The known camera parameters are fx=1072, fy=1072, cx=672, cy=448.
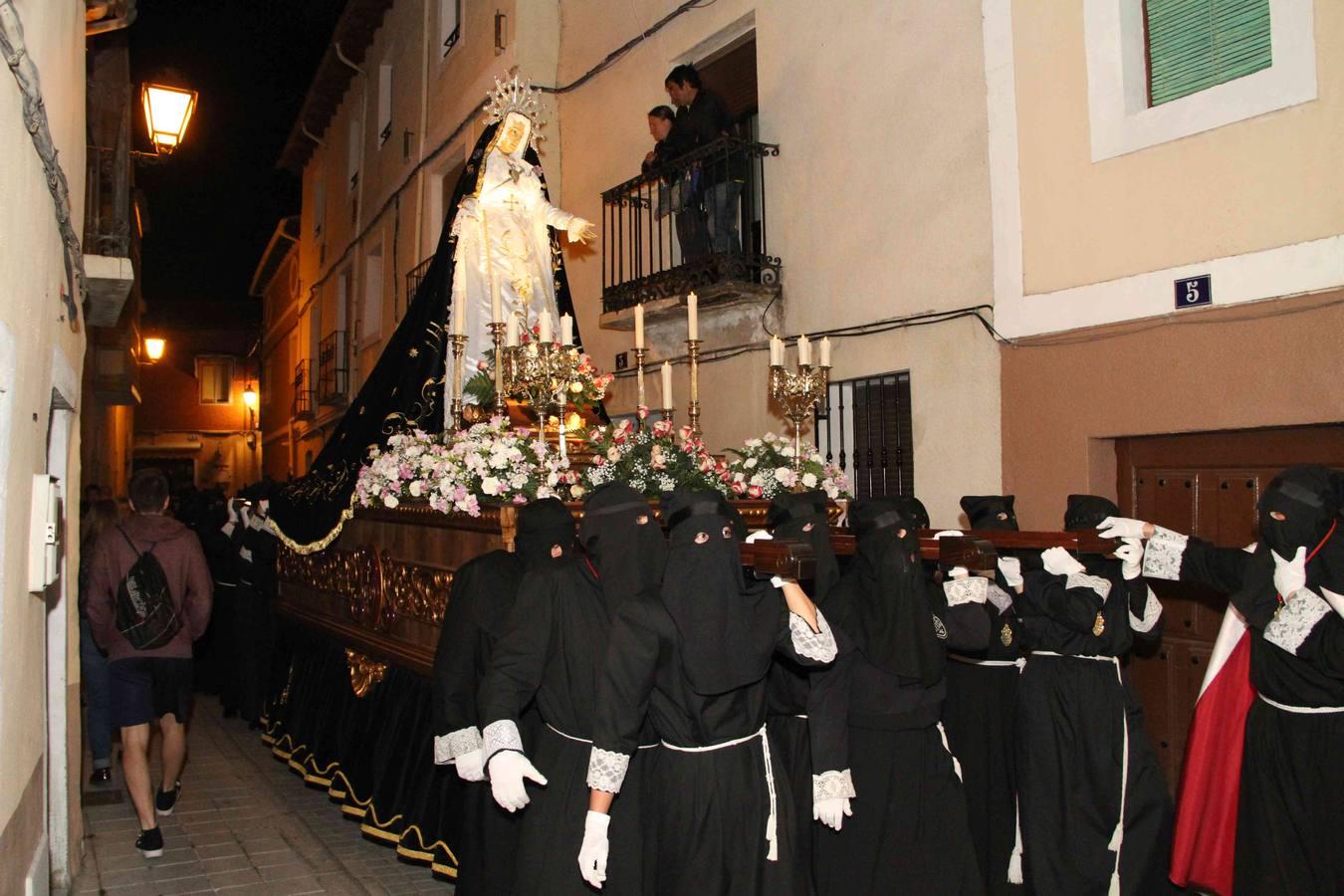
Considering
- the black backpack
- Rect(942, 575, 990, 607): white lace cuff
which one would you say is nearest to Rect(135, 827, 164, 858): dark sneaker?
the black backpack

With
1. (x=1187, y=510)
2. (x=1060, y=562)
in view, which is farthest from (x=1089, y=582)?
(x=1187, y=510)

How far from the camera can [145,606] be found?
18.6ft

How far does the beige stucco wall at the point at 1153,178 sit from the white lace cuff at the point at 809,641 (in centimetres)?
288

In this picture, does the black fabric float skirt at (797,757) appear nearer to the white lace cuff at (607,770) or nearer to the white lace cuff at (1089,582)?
the white lace cuff at (607,770)

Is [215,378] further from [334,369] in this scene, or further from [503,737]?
[503,737]

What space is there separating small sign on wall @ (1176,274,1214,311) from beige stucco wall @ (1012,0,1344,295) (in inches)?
4.4

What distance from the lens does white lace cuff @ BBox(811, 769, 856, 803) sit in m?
3.51

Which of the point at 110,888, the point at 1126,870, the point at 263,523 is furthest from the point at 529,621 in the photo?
the point at 263,523

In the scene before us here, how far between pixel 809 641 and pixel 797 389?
2577mm

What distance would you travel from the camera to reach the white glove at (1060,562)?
4324mm

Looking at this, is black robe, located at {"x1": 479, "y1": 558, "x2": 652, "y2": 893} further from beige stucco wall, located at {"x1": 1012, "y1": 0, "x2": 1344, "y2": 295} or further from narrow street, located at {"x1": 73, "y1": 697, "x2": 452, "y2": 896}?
beige stucco wall, located at {"x1": 1012, "y1": 0, "x2": 1344, "y2": 295}

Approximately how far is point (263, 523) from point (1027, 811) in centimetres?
611

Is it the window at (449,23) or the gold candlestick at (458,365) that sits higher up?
the window at (449,23)

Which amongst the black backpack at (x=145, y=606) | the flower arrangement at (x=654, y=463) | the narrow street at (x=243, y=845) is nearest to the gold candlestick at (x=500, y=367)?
the flower arrangement at (x=654, y=463)
